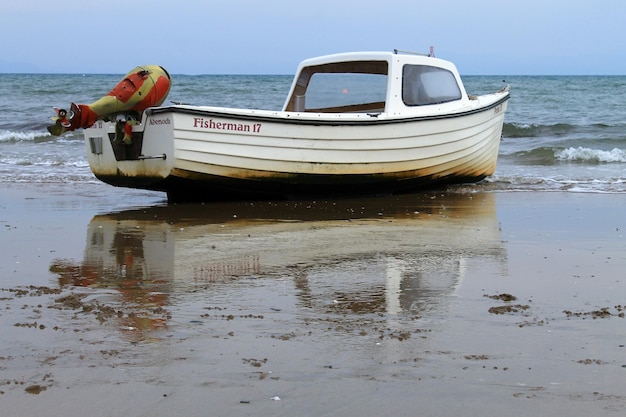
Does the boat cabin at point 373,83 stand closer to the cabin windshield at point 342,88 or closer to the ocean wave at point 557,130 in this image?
the cabin windshield at point 342,88

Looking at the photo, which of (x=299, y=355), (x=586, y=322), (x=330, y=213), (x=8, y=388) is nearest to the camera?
(x=8, y=388)

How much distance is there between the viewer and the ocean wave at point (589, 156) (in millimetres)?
14836

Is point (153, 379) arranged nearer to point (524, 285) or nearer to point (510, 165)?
point (524, 285)

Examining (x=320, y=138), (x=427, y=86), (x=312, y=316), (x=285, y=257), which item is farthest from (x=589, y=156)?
(x=312, y=316)

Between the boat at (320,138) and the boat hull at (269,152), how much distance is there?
1 cm

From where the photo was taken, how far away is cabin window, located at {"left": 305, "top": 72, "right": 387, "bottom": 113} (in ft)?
34.1

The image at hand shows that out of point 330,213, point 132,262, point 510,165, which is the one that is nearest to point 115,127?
point 330,213

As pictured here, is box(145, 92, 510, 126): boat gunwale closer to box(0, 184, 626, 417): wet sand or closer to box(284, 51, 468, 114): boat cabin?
box(284, 51, 468, 114): boat cabin

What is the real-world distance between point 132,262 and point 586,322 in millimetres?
3007

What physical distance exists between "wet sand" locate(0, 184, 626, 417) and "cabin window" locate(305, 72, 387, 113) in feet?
8.23

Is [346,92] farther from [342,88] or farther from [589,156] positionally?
[589,156]

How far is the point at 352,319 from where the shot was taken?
4.61 metres

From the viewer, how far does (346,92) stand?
1066 cm

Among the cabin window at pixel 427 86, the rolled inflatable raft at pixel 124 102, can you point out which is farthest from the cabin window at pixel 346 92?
the rolled inflatable raft at pixel 124 102
